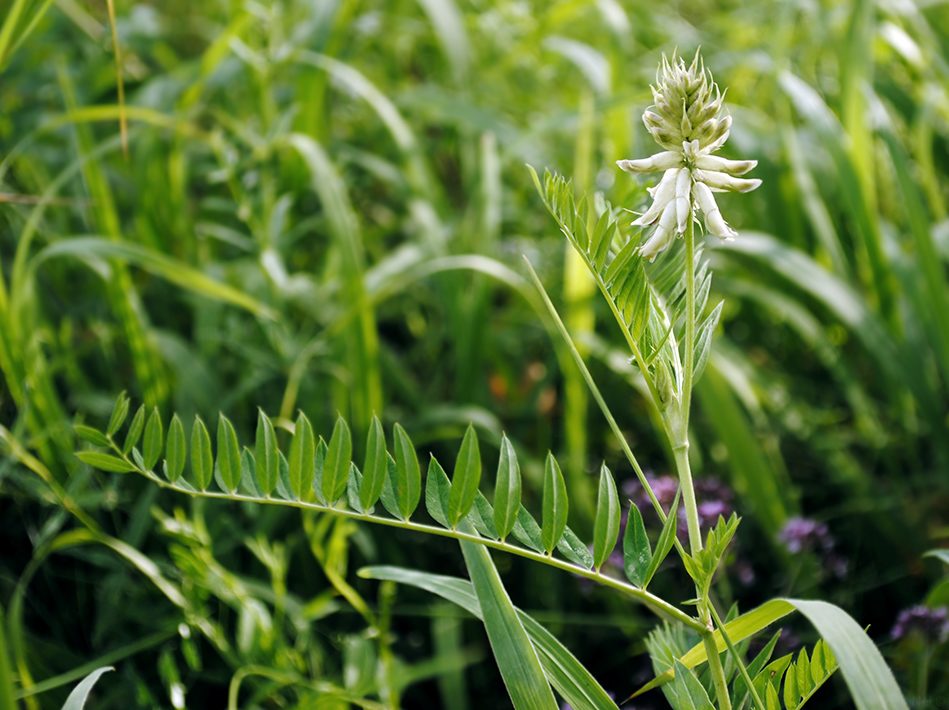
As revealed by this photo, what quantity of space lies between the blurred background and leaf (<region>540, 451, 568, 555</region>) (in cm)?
31

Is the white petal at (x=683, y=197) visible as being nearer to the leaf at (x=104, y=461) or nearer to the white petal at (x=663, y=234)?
the white petal at (x=663, y=234)

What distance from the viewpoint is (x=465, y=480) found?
22.7 inches

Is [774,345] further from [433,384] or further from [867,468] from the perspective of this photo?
[433,384]

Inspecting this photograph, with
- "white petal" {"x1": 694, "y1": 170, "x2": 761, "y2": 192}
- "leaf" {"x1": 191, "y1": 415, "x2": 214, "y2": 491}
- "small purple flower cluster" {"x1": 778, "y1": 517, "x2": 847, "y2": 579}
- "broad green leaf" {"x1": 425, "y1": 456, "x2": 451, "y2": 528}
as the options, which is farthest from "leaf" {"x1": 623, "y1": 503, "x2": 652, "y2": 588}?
"small purple flower cluster" {"x1": 778, "y1": 517, "x2": 847, "y2": 579}

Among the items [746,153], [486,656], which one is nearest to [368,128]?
[746,153]

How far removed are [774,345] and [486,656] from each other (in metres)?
0.87

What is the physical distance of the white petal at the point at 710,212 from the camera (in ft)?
1.66

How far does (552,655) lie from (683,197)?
406mm

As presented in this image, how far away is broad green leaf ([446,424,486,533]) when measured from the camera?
58 centimetres

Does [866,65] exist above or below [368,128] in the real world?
above

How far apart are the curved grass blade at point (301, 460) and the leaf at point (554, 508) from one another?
0.64ft

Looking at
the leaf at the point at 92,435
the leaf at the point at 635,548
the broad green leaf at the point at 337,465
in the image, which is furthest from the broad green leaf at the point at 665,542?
the leaf at the point at 92,435

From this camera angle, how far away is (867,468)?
1380 mm

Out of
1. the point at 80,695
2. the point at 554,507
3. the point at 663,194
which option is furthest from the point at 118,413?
the point at 663,194
